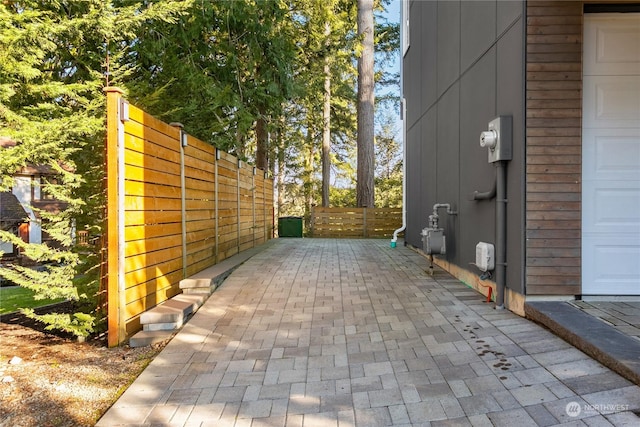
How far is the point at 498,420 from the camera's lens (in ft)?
6.87

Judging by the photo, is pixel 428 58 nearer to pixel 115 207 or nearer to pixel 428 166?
pixel 428 166

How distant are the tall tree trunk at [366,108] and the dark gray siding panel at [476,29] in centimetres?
866

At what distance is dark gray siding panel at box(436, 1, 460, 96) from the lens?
224 inches

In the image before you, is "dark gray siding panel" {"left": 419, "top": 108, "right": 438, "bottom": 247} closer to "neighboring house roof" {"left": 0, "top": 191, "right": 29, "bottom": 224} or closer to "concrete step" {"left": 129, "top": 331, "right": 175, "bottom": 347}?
"concrete step" {"left": 129, "top": 331, "right": 175, "bottom": 347}

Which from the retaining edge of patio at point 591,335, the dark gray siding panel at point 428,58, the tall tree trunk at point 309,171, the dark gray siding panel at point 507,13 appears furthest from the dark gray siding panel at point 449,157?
the tall tree trunk at point 309,171

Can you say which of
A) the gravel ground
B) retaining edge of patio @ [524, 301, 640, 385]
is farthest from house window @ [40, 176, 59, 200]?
retaining edge of patio @ [524, 301, 640, 385]

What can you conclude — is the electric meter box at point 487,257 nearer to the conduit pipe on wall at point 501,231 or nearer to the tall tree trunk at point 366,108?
the conduit pipe on wall at point 501,231

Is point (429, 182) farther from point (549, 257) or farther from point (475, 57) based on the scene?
point (549, 257)

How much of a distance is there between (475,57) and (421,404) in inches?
163

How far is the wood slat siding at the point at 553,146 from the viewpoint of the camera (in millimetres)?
3578

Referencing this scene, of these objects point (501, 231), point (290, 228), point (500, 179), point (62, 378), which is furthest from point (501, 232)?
point (290, 228)

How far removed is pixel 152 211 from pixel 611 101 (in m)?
4.39

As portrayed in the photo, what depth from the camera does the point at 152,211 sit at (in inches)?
157

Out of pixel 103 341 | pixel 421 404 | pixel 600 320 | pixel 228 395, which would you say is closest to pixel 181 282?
pixel 103 341
